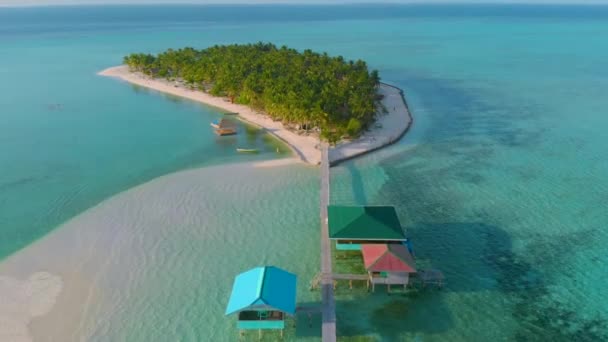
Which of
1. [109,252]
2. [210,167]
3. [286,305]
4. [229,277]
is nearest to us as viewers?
[286,305]

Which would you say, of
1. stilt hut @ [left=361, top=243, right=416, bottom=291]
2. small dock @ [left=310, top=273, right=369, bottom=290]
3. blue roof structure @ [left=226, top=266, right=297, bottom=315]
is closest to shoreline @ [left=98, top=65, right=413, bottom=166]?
stilt hut @ [left=361, top=243, right=416, bottom=291]

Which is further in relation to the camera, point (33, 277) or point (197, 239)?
point (197, 239)

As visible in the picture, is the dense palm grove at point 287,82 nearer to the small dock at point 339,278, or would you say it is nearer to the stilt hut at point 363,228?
the stilt hut at point 363,228

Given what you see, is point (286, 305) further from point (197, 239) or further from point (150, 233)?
point (150, 233)

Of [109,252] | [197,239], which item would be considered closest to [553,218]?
[197,239]

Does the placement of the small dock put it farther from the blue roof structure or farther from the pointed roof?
the blue roof structure

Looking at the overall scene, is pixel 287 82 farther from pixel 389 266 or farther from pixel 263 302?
pixel 263 302

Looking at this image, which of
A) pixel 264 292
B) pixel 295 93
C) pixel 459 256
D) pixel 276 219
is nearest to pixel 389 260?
pixel 459 256
